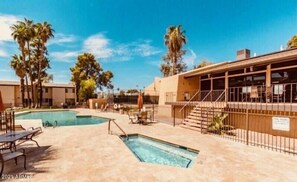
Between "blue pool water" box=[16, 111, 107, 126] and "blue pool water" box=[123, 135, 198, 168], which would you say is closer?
"blue pool water" box=[123, 135, 198, 168]

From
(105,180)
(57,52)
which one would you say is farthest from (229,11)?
(57,52)

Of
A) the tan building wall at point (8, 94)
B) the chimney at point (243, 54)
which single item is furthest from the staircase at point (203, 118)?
the tan building wall at point (8, 94)

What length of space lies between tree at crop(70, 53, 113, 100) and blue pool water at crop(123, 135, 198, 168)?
3544cm

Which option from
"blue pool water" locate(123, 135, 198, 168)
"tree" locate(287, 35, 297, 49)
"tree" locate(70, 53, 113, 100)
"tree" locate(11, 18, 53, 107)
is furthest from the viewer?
"tree" locate(70, 53, 113, 100)

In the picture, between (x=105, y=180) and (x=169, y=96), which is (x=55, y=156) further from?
(x=169, y=96)

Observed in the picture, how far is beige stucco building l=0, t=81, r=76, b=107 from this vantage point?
3906cm

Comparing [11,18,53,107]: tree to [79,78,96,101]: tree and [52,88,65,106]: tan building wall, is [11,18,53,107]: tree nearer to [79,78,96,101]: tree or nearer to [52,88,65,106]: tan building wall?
[52,88,65,106]: tan building wall

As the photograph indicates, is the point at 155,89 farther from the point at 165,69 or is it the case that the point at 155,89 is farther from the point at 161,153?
the point at 161,153

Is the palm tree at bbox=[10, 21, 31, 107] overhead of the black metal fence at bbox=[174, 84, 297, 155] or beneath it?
overhead

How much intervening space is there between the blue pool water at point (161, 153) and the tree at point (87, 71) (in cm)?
3544

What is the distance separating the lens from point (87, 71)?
4491 cm

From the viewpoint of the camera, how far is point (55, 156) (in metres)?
7.09

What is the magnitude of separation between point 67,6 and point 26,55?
20.6 m

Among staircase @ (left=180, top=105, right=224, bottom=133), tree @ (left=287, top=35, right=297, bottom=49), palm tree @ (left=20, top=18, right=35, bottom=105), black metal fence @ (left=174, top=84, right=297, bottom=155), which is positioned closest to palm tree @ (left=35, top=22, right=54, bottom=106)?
palm tree @ (left=20, top=18, right=35, bottom=105)
